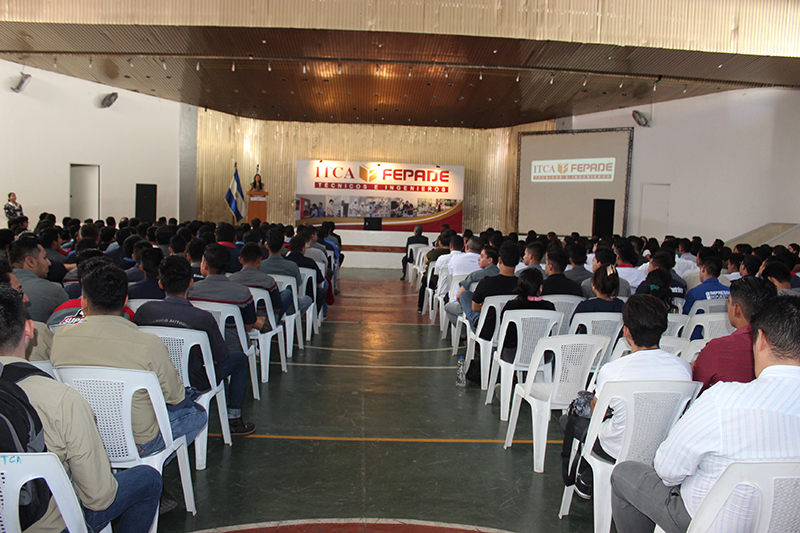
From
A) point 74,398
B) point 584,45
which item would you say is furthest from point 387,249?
point 74,398

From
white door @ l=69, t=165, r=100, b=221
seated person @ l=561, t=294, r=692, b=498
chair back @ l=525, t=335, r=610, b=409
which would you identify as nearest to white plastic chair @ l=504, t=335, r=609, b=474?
chair back @ l=525, t=335, r=610, b=409

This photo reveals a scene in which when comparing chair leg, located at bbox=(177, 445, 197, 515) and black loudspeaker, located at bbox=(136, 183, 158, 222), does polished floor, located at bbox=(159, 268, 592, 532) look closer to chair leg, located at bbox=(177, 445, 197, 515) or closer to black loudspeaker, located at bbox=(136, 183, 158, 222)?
chair leg, located at bbox=(177, 445, 197, 515)

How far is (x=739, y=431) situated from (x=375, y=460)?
214 cm

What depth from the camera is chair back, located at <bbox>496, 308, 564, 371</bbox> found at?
390 cm

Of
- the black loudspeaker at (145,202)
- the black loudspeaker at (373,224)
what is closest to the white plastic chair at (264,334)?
the black loudspeaker at (145,202)

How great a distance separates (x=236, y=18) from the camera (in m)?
7.66

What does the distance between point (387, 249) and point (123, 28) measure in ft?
25.4

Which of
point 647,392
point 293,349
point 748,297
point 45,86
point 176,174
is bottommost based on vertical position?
point 293,349

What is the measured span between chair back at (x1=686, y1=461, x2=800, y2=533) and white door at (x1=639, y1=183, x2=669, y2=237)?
42.2ft

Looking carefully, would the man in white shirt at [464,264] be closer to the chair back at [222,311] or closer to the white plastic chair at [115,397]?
the chair back at [222,311]

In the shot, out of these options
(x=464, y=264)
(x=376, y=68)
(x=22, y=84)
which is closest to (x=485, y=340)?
(x=464, y=264)

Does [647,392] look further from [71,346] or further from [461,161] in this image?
[461,161]

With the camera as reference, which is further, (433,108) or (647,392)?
(433,108)

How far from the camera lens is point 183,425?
264 centimetres
